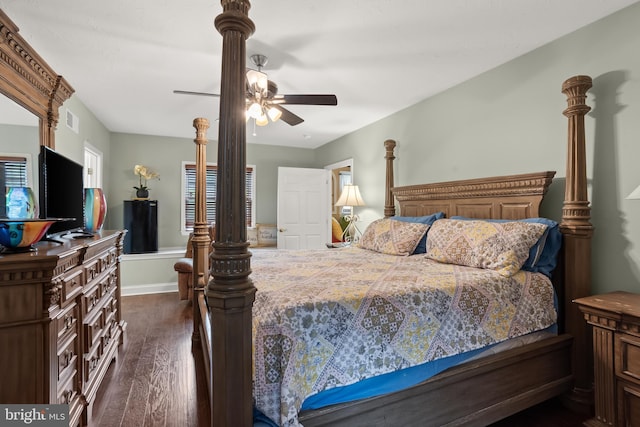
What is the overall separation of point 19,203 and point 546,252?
3189 millimetres

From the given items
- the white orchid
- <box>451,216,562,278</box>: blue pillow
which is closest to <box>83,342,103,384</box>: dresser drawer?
<box>451,216,562,278</box>: blue pillow

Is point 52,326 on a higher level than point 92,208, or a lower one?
lower

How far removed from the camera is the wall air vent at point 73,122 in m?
3.23

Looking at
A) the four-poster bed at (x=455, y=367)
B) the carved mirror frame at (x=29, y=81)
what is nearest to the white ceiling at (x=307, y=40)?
the carved mirror frame at (x=29, y=81)

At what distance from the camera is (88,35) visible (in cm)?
222

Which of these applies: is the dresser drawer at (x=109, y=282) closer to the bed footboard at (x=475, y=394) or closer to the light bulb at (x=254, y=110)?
the light bulb at (x=254, y=110)

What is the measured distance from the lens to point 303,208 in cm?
557

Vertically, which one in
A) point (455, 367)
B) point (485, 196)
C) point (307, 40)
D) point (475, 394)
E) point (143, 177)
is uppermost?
point (307, 40)

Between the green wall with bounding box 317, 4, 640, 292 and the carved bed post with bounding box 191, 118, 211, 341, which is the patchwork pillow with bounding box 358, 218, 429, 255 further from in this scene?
the carved bed post with bounding box 191, 118, 211, 341

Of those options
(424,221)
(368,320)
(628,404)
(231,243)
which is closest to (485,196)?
(424,221)

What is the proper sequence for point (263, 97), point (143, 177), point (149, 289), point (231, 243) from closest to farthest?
1. point (231, 243)
2. point (263, 97)
3. point (149, 289)
4. point (143, 177)

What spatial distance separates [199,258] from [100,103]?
232 centimetres

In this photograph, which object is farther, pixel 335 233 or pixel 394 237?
pixel 335 233

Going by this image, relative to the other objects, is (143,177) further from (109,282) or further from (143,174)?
(109,282)
